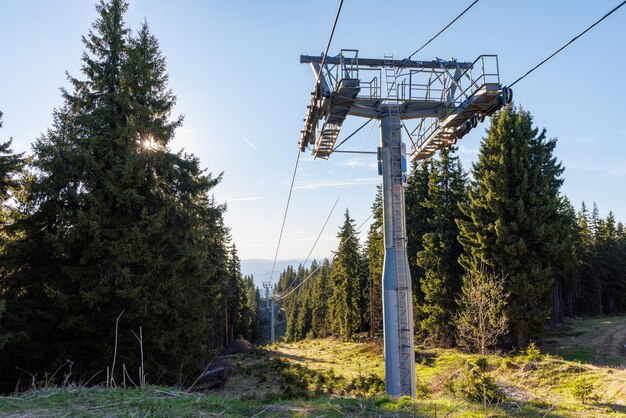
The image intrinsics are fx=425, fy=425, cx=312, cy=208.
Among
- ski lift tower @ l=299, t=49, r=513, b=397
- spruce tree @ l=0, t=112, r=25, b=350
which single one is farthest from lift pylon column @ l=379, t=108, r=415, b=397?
spruce tree @ l=0, t=112, r=25, b=350

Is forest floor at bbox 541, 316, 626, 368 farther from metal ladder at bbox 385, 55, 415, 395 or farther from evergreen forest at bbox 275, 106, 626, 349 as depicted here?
metal ladder at bbox 385, 55, 415, 395

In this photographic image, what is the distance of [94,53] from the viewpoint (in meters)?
16.3

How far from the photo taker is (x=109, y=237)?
551 inches

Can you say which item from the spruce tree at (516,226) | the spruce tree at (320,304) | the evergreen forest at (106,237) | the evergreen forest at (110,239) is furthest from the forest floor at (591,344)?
the spruce tree at (320,304)

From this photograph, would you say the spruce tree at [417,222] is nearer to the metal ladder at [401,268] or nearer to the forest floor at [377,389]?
the forest floor at [377,389]

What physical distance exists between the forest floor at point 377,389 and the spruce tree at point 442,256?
8.37 ft

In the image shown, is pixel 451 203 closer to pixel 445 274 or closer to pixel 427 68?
pixel 445 274

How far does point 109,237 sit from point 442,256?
27.1m

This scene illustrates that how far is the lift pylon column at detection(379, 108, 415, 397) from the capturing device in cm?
1203

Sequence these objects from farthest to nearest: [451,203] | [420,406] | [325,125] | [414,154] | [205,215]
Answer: [451,203]
[205,215]
[414,154]
[325,125]
[420,406]

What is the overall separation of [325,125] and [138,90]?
7.96 meters

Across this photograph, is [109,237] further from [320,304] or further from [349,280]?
[320,304]

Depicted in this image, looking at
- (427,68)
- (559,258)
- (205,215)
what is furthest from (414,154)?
(559,258)

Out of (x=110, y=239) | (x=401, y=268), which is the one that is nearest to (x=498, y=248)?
(x=401, y=268)
